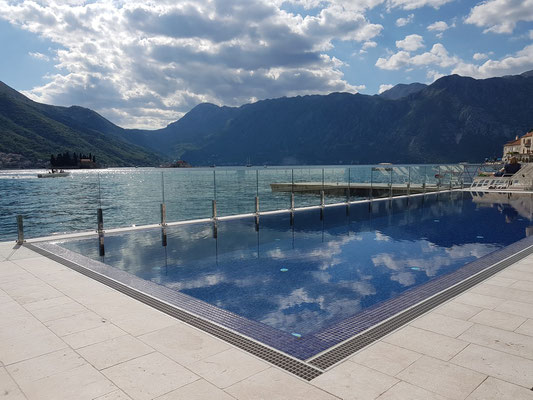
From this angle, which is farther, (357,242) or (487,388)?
(357,242)

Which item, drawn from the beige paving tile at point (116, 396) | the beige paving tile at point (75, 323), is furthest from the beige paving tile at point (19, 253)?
the beige paving tile at point (116, 396)

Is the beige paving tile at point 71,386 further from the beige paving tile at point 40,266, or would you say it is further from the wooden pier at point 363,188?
the wooden pier at point 363,188

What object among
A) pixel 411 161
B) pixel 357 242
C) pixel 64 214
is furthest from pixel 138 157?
pixel 357 242

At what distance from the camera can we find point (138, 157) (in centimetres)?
18812

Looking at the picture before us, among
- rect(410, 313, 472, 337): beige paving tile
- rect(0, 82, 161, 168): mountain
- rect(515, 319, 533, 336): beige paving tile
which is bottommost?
rect(515, 319, 533, 336): beige paving tile

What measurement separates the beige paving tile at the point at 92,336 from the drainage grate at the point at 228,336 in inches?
29.9

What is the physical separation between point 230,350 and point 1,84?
235 meters

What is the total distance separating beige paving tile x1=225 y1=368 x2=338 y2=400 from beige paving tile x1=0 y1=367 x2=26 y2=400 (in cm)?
175

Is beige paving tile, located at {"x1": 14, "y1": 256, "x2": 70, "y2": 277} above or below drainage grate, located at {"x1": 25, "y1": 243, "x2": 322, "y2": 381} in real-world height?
above

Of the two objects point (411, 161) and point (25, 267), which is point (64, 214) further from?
point (411, 161)

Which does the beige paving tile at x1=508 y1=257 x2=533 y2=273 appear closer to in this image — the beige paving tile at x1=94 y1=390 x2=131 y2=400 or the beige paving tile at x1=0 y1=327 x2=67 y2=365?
the beige paving tile at x1=94 y1=390 x2=131 y2=400

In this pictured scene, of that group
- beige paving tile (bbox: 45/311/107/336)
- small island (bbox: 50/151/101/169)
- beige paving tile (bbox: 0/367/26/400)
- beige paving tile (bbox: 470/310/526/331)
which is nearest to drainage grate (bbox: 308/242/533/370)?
beige paving tile (bbox: 470/310/526/331)

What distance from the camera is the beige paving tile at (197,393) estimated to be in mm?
2895

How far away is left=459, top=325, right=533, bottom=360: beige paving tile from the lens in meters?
3.72
